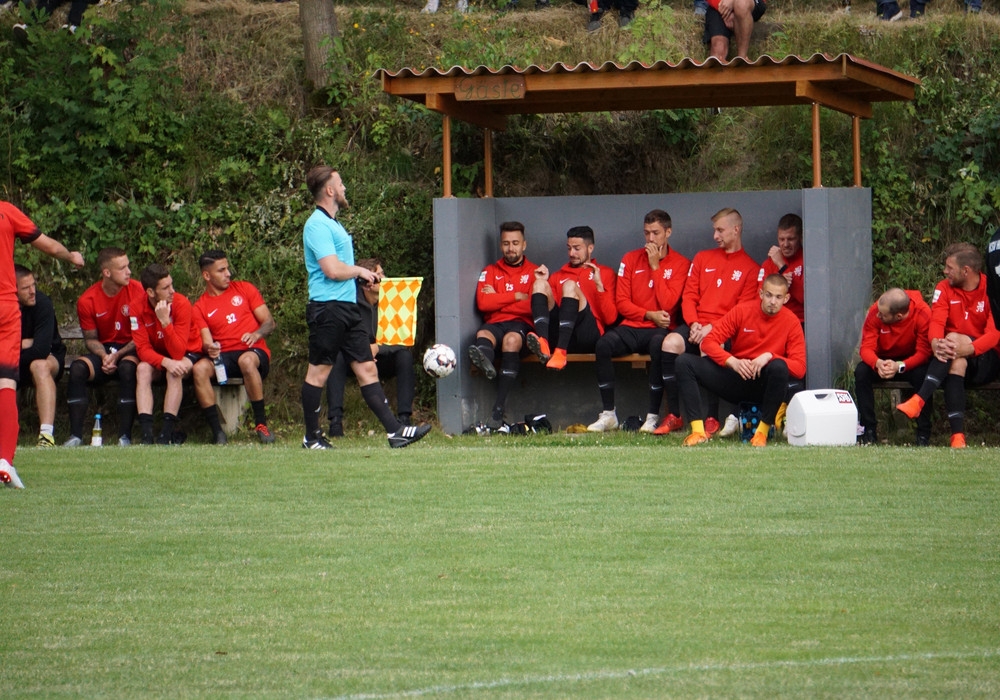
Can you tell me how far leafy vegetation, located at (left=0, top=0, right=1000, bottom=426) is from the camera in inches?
537

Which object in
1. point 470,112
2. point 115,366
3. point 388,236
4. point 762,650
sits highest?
point 470,112

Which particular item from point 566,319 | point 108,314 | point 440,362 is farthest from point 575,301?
point 108,314

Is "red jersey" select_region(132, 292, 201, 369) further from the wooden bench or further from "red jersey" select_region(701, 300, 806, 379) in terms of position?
"red jersey" select_region(701, 300, 806, 379)

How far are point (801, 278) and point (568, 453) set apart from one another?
331 cm

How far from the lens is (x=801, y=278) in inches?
460

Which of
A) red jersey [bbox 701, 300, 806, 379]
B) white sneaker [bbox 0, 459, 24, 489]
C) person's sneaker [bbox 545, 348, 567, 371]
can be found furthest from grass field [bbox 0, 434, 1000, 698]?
person's sneaker [bbox 545, 348, 567, 371]

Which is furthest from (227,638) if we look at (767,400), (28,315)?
(28,315)

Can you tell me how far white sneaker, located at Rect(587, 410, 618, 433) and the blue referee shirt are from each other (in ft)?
9.94

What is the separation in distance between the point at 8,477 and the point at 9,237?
1.46 metres

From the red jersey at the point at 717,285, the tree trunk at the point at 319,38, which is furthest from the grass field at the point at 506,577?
the tree trunk at the point at 319,38

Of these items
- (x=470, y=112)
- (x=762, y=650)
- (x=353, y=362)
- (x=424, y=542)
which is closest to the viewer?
(x=762, y=650)

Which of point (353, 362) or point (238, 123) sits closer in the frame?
point (353, 362)

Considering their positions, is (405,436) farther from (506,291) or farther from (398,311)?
(398,311)

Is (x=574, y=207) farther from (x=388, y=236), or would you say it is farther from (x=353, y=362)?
(x=353, y=362)
